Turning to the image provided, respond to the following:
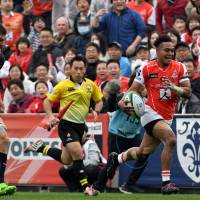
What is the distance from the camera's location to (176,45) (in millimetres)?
18953

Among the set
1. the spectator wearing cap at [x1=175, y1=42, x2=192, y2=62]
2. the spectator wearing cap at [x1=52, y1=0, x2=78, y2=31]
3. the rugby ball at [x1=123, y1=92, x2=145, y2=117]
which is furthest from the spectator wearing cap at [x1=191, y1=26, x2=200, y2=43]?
the rugby ball at [x1=123, y1=92, x2=145, y2=117]

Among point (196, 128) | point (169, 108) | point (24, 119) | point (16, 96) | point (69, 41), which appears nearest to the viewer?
point (169, 108)

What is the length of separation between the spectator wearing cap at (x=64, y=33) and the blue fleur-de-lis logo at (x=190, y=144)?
5.45m

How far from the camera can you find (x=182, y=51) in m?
18.9

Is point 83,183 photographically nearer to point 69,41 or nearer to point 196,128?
point 196,128

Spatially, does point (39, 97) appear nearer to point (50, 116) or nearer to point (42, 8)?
point (50, 116)

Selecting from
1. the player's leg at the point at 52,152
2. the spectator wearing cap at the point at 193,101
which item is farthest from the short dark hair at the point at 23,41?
the player's leg at the point at 52,152

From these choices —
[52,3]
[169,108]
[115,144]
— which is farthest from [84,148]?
[52,3]

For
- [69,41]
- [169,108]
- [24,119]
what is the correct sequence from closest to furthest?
[169,108] → [24,119] → [69,41]

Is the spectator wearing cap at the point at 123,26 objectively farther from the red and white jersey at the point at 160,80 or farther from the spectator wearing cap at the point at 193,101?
the red and white jersey at the point at 160,80

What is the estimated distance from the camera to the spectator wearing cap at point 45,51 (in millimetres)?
21188

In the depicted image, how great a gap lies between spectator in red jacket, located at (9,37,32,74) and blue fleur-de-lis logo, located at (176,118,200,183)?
228 inches

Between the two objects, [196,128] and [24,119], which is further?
[24,119]

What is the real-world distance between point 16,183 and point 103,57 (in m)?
3.98
